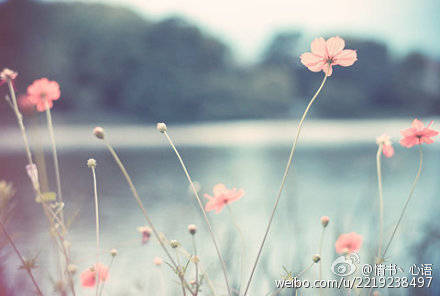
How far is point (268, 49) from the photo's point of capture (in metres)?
30.6

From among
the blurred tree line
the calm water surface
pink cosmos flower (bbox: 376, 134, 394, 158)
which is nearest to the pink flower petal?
pink cosmos flower (bbox: 376, 134, 394, 158)

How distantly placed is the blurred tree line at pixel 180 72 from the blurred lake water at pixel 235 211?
18.3 meters

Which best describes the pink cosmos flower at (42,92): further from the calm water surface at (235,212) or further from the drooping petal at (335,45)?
the drooping petal at (335,45)

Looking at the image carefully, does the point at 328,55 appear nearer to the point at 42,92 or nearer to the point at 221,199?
the point at 221,199

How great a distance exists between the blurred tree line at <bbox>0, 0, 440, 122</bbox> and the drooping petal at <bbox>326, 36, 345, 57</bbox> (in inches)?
1028

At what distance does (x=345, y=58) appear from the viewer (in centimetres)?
64

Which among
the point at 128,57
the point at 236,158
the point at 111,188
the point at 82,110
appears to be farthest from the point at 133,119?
the point at 111,188

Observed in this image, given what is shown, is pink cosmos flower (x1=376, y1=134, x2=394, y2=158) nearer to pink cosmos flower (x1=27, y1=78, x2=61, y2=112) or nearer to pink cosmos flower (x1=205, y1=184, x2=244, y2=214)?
pink cosmos flower (x1=205, y1=184, x2=244, y2=214)

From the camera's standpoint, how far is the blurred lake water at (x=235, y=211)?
100 cm

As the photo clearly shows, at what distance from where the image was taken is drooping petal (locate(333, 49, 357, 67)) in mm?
633

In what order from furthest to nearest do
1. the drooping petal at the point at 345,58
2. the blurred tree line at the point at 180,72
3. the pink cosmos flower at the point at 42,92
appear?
the blurred tree line at the point at 180,72 < the pink cosmos flower at the point at 42,92 < the drooping petal at the point at 345,58

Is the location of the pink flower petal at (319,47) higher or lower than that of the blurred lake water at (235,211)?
lower

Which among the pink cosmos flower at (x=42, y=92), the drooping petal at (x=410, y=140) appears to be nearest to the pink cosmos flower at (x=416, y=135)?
the drooping petal at (x=410, y=140)

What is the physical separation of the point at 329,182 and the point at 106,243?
157 inches
